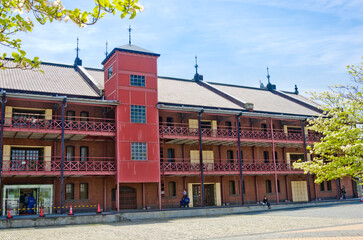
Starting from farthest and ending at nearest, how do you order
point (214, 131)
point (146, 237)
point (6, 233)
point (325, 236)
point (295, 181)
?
point (295, 181)
point (214, 131)
point (6, 233)
point (146, 237)
point (325, 236)

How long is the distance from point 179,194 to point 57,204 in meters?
9.93

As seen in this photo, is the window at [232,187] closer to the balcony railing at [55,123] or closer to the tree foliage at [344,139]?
the balcony railing at [55,123]

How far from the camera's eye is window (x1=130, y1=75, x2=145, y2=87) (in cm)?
2842

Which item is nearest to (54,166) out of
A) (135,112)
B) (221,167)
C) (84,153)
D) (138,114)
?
(84,153)

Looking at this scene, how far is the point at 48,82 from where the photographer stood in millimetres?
29422

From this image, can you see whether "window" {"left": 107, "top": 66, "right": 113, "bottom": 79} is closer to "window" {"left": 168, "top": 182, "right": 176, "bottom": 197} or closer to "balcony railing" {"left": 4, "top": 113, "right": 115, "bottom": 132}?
"balcony railing" {"left": 4, "top": 113, "right": 115, "bottom": 132}

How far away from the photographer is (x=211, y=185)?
33.4m

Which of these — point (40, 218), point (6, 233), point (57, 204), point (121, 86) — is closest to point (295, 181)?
point (121, 86)

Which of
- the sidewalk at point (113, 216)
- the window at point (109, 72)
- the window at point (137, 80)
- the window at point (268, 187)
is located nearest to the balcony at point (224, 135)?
the window at point (137, 80)

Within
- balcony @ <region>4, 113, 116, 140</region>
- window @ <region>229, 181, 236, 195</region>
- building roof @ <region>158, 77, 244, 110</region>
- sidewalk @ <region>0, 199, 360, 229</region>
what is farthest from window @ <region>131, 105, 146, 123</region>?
window @ <region>229, 181, 236, 195</region>

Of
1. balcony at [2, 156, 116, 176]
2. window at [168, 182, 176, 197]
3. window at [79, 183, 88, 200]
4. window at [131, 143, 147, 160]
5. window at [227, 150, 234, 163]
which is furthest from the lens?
window at [227, 150, 234, 163]

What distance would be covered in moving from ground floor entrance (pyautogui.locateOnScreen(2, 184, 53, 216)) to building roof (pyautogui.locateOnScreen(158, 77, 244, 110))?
11550 mm

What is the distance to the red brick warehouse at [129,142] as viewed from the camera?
25.4 metres

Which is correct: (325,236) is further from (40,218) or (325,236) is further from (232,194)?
(232,194)
